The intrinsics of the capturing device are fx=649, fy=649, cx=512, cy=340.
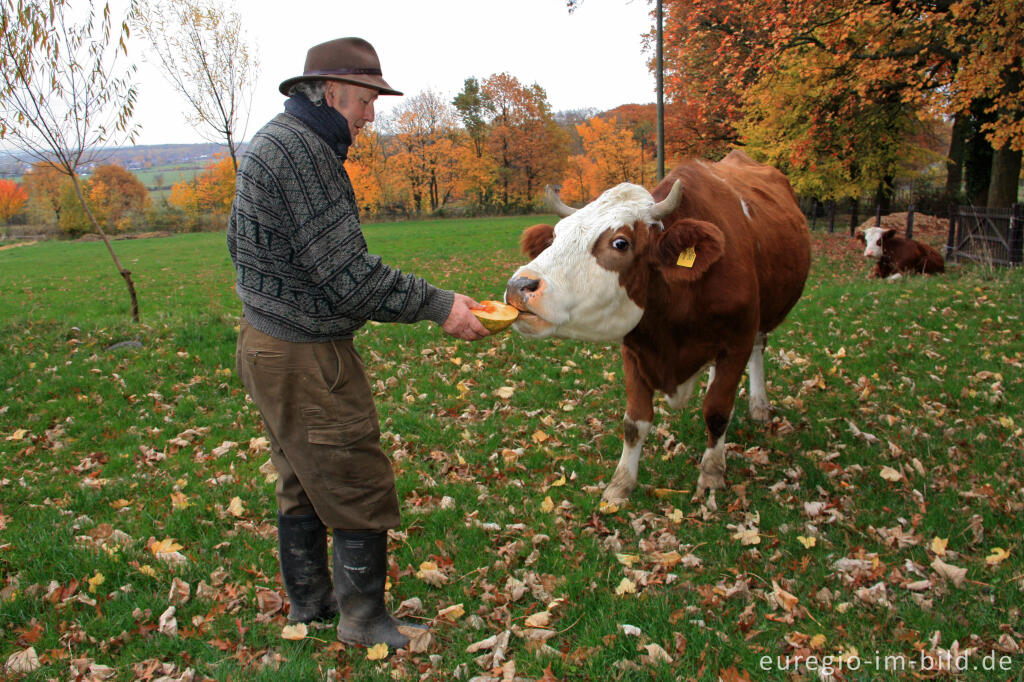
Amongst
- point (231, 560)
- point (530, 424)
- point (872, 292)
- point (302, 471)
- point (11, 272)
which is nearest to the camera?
point (302, 471)

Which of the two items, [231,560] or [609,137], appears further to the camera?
[609,137]

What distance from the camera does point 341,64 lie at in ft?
9.41

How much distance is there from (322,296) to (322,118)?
31.1 inches

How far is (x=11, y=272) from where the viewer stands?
27578 millimetres

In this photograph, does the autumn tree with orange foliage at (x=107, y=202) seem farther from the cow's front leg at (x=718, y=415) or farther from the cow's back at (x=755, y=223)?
the cow's front leg at (x=718, y=415)

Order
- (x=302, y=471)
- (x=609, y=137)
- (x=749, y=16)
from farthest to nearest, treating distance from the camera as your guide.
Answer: (x=609, y=137) → (x=749, y=16) → (x=302, y=471)

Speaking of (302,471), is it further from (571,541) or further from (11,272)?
(11,272)

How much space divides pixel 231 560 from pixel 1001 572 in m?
4.56

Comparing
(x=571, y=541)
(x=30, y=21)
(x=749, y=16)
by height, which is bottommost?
(x=571, y=541)

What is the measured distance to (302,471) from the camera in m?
3.01

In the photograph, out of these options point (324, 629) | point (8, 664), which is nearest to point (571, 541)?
point (324, 629)

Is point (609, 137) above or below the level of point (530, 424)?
above

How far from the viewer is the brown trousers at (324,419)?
9.55ft

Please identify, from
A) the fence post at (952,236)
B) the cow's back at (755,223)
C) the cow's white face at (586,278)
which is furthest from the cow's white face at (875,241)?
the cow's white face at (586,278)
